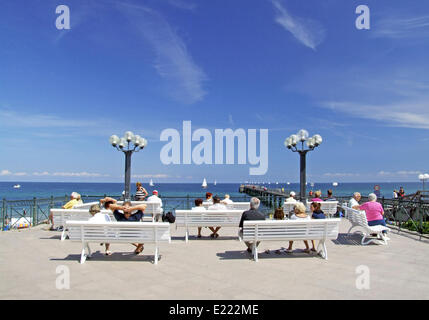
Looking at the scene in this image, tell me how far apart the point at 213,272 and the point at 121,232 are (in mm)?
1905

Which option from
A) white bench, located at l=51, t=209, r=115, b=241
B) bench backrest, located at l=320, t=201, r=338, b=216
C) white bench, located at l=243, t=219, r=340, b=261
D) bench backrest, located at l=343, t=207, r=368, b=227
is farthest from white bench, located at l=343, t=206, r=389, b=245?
white bench, located at l=51, t=209, r=115, b=241

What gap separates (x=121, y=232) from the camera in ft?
18.5

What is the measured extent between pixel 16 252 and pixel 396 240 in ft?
30.0

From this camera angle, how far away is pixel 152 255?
627 centimetres

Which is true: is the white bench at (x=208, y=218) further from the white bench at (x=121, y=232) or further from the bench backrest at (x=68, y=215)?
the bench backrest at (x=68, y=215)

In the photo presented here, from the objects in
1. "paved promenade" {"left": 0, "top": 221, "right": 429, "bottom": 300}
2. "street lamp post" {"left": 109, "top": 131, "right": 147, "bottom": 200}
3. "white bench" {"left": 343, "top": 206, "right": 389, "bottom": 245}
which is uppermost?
"street lamp post" {"left": 109, "top": 131, "right": 147, "bottom": 200}

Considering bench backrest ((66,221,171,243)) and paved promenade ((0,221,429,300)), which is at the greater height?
bench backrest ((66,221,171,243))

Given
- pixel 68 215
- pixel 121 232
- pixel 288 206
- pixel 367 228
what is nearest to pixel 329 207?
pixel 288 206

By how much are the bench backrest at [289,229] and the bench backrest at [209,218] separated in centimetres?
194

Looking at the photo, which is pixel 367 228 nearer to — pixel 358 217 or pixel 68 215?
pixel 358 217

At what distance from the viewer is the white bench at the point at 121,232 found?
5586mm

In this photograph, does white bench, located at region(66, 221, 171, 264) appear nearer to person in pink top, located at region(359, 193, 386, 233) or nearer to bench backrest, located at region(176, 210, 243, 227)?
bench backrest, located at region(176, 210, 243, 227)

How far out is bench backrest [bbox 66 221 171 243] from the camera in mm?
5594

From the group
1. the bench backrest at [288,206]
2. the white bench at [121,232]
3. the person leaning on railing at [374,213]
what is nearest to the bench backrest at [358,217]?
the person leaning on railing at [374,213]
